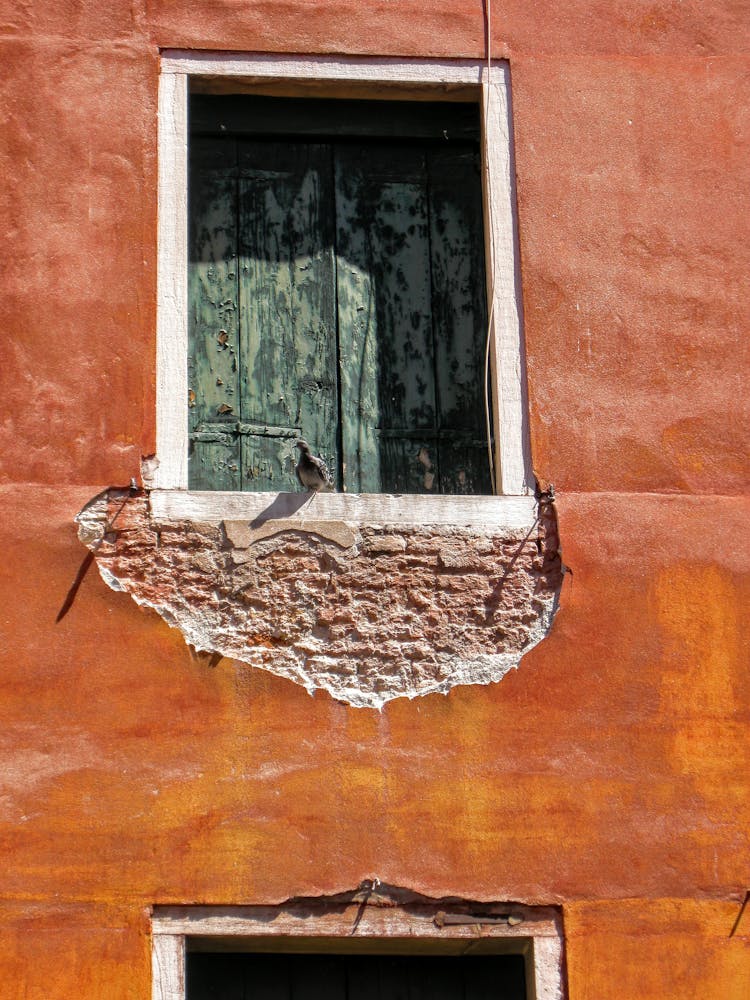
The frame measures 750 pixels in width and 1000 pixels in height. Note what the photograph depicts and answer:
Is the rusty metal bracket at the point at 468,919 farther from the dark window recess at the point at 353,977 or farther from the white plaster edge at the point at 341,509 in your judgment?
the white plaster edge at the point at 341,509

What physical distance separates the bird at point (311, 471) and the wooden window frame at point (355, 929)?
3.96 ft

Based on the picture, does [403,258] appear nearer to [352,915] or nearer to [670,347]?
[670,347]

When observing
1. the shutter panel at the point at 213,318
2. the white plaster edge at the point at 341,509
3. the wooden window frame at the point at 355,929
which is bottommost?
the wooden window frame at the point at 355,929

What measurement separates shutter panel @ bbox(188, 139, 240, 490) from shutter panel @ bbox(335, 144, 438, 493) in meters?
0.35

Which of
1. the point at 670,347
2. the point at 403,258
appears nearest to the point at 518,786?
the point at 670,347

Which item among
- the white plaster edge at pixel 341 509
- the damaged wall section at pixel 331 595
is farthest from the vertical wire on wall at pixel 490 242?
the damaged wall section at pixel 331 595

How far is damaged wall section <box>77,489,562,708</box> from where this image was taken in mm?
5121

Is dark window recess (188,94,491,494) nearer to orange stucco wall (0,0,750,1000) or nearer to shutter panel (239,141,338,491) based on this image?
shutter panel (239,141,338,491)

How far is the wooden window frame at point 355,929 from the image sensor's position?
480cm

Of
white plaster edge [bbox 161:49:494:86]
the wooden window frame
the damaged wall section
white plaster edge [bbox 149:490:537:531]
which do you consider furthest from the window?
white plaster edge [bbox 161:49:494:86]

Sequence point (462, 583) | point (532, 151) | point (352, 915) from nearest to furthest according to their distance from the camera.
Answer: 1. point (352, 915)
2. point (462, 583)
3. point (532, 151)

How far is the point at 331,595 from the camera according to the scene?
5176 millimetres

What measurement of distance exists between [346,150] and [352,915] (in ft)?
8.30

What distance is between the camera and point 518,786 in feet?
16.4
